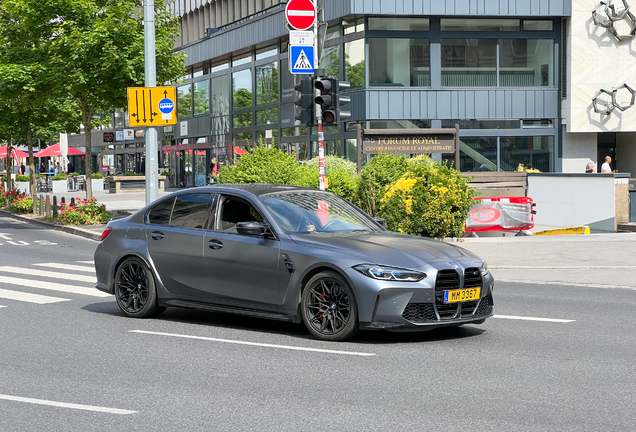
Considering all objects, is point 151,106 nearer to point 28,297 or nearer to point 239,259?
point 28,297

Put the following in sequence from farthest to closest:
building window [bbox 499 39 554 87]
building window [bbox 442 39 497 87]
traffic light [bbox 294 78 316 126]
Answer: building window [bbox 499 39 554 87] < building window [bbox 442 39 497 87] < traffic light [bbox 294 78 316 126]

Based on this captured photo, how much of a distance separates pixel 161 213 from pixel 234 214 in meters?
1.14

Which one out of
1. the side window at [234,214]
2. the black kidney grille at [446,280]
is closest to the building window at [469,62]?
the side window at [234,214]

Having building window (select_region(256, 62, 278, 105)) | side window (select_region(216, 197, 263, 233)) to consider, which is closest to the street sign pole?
side window (select_region(216, 197, 263, 233))

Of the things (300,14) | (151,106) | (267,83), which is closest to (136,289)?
(300,14)

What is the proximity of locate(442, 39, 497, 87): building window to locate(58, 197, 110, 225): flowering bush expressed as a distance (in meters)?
17.2

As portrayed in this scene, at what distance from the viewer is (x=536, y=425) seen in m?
5.54

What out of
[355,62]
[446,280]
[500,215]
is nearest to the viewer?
[446,280]

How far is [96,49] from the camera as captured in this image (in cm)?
2595

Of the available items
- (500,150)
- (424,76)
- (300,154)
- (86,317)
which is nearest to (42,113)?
(300,154)

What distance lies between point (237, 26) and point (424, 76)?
13685mm

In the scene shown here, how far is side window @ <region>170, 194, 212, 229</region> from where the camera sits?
970 centimetres

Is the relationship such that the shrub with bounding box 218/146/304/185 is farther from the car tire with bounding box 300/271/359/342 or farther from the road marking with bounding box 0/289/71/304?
the car tire with bounding box 300/271/359/342

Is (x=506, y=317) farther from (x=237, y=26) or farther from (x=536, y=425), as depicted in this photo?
(x=237, y=26)
